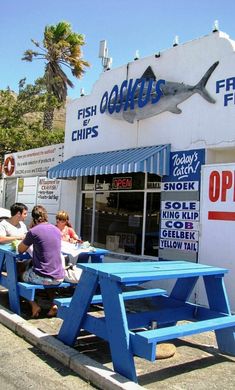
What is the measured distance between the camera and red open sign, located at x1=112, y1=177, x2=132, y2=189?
1023 cm

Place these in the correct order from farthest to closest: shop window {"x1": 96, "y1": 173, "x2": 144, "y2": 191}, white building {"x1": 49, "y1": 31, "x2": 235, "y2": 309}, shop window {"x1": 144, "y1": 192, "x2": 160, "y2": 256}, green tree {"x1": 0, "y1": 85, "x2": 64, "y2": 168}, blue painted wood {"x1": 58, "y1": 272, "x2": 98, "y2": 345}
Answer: green tree {"x1": 0, "y1": 85, "x2": 64, "y2": 168}
shop window {"x1": 96, "y1": 173, "x2": 144, "y2": 191}
shop window {"x1": 144, "y1": 192, "x2": 160, "y2": 256}
white building {"x1": 49, "y1": 31, "x2": 235, "y2": 309}
blue painted wood {"x1": 58, "y1": 272, "x2": 98, "y2": 345}

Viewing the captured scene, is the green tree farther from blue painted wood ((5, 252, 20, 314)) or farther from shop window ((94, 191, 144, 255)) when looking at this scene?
blue painted wood ((5, 252, 20, 314))

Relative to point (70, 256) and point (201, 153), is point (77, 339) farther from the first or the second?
point (201, 153)

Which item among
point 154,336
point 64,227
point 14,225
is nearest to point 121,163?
point 64,227

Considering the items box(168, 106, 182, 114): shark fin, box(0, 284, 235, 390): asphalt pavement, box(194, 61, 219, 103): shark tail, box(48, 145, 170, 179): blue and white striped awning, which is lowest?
box(0, 284, 235, 390): asphalt pavement

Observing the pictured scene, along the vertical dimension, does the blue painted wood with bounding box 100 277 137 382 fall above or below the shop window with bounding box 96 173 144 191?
below

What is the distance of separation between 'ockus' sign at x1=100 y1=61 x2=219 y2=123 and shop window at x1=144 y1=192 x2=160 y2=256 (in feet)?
5.68

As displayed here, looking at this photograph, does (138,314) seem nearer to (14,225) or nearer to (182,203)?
(14,225)

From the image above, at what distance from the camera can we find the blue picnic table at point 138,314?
430cm

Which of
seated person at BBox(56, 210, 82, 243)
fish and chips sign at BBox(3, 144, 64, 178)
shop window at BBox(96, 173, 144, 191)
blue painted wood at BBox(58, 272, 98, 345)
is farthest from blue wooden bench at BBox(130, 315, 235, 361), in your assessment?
fish and chips sign at BBox(3, 144, 64, 178)

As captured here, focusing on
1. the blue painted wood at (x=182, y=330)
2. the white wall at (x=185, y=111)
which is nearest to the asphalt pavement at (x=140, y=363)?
the blue painted wood at (x=182, y=330)

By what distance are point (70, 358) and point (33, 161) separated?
10521mm

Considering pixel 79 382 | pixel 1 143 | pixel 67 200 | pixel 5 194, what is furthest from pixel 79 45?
pixel 79 382

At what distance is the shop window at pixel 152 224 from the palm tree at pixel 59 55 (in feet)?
53.5
